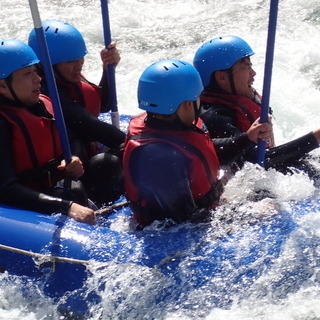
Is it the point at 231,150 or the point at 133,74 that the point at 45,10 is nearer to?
the point at 133,74

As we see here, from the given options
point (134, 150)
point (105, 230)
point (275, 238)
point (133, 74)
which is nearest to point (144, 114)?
point (134, 150)

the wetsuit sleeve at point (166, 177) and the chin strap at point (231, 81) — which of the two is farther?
the chin strap at point (231, 81)

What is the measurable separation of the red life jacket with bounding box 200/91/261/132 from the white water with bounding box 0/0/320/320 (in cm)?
33

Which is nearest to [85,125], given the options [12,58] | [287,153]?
[12,58]

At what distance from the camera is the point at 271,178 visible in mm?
3582

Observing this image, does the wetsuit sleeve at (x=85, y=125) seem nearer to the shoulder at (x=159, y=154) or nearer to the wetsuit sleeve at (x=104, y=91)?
the wetsuit sleeve at (x=104, y=91)

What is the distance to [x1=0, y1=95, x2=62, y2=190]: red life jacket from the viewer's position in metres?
3.46

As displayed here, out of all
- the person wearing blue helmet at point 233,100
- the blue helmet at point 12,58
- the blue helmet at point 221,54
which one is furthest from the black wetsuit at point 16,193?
the blue helmet at point 221,54

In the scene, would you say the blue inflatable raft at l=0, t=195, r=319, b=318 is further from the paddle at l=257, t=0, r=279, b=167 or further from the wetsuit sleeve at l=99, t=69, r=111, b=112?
the wetsuit sleeve at l=99, t=69, r=111, b=112

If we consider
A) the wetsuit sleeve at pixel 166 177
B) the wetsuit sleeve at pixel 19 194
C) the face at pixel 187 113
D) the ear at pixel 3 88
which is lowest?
the wetsuit sleeve at pixel 19 194

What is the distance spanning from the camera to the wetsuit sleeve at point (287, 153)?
376 cm

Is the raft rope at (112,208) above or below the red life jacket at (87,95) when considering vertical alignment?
below

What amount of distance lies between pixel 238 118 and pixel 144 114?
676 mm

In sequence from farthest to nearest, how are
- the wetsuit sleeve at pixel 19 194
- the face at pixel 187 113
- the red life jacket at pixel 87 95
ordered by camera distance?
the red life jacket at pixel 87 95, the wetsuit sleeve at pixel 19 194, the face at pixel 187 113
